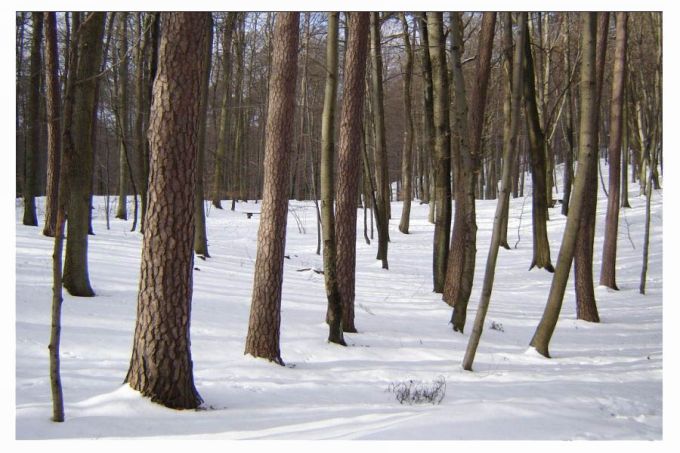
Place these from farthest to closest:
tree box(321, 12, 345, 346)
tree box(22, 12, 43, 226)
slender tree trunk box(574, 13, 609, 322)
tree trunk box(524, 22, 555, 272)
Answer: tree box(22, 12, 43, 226), tree trunk box(524, 22, 555, 272), slender tree trunk box(574, 13, 609, 322), tree box(321, 12, 345, 346)

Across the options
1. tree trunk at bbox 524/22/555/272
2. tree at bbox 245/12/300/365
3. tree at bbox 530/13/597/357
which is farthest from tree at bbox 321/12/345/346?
tree trunk at bbox 524/22/555/272

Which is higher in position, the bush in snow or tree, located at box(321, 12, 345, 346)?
tree, located at box(321, 12, 345, 346)

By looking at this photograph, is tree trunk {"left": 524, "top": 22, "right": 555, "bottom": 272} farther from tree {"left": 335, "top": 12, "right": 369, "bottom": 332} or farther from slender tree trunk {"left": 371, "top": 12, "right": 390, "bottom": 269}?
tree {"left": 335, "top": 12, "right": 369, "bottom": 332}

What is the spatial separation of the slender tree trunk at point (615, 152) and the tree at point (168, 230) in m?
8.82

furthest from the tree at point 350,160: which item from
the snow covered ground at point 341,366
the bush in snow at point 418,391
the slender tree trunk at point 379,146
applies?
the slender tree trunk at point 379,146

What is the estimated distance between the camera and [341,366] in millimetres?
6582

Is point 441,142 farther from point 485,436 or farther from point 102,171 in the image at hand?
point 102,171

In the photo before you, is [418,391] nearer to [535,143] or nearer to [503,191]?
[503,191]

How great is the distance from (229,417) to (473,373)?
134 inches

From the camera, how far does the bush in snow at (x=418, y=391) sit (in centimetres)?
543

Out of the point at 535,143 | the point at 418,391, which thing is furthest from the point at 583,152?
the point at 535,143

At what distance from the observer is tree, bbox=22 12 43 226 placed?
505 inches

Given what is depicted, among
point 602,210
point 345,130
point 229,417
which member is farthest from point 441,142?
point 602,210

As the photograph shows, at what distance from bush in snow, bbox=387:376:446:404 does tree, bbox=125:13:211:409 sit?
6.64 feet
